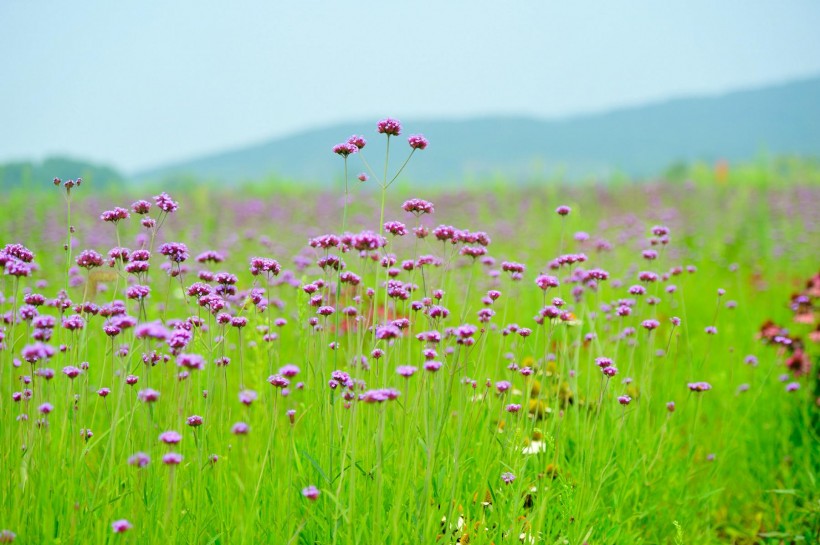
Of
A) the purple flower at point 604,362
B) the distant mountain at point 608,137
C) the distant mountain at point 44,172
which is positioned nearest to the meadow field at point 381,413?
the purple flower at point 604,362

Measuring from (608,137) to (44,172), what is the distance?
254ft

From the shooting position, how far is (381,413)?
2111mm

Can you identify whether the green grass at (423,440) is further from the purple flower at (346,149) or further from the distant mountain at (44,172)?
the distant mountain at (44,172)

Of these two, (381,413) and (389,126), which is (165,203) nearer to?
(389,126)

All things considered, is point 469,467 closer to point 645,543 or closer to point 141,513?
point 645,543

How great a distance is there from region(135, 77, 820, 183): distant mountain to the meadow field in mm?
56615

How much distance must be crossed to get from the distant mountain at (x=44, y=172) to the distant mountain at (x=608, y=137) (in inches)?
1355

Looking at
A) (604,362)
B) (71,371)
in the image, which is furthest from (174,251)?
(604,362)

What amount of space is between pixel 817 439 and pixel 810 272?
6989 millimetres

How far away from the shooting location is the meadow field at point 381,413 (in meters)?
2.33

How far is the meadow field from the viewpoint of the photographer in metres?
2.33

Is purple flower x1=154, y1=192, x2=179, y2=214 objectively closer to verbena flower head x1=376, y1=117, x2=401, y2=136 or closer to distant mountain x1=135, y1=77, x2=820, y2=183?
verbena flower head x1=376, y1=117, x2=401, y2=136

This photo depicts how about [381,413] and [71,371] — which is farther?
[71,371]

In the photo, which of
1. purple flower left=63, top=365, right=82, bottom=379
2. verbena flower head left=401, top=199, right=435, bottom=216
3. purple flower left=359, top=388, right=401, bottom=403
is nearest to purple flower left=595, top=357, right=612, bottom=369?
verbena flower head left=401, top=199, right=435, bottom=216
